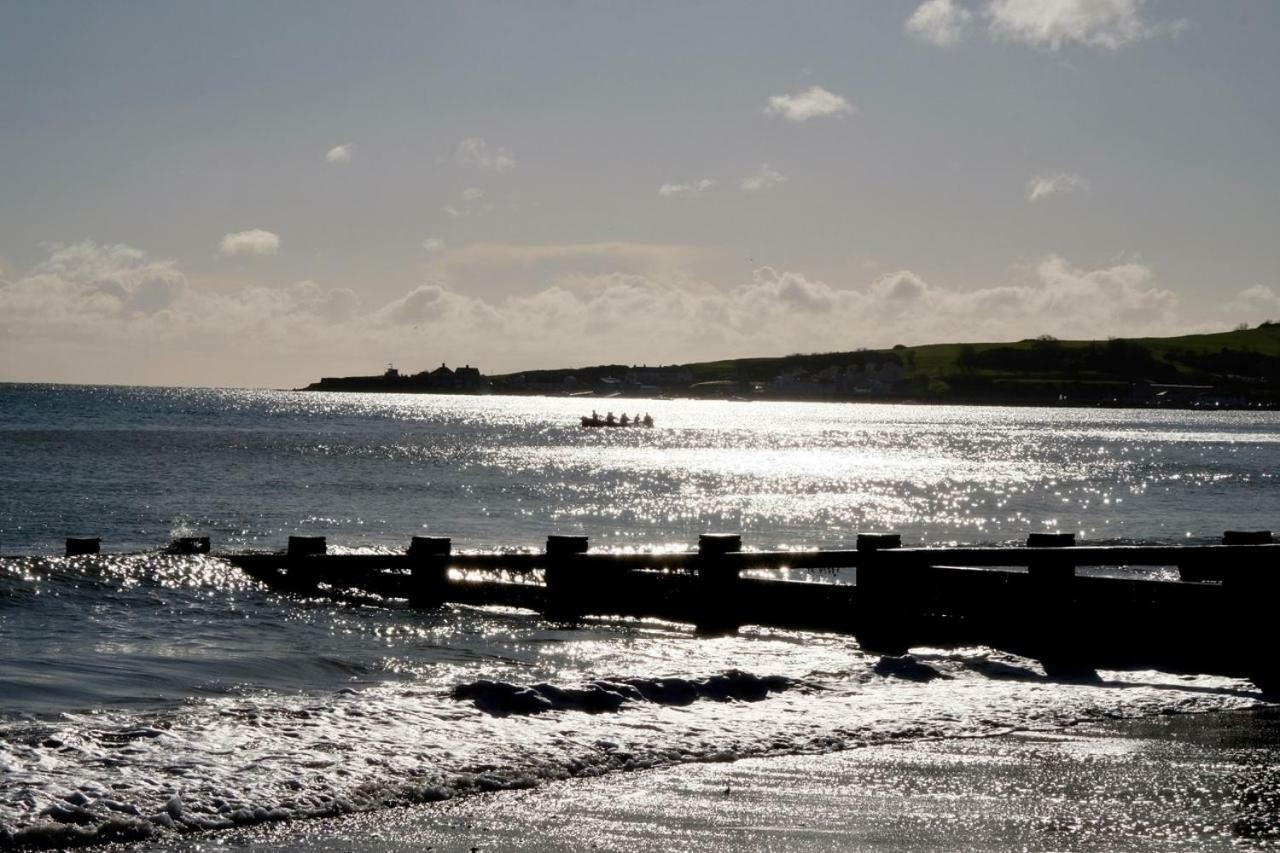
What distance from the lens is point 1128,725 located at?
39.2ft

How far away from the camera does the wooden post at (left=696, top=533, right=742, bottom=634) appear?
17609mm

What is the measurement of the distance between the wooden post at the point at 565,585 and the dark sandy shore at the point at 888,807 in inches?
340

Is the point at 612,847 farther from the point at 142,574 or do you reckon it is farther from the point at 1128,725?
the point at 142,574

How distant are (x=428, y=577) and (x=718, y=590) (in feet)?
15.2

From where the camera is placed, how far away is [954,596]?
53.8 feet

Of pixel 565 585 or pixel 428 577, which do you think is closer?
pixel 565 585

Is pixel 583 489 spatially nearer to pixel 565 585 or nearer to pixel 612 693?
pixel 565 585

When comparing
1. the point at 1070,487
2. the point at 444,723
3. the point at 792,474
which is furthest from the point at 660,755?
the point at 792,474

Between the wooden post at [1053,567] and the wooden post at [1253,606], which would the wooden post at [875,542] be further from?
the wooden post at [1253,606]

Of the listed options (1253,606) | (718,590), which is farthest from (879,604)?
(1253,606)

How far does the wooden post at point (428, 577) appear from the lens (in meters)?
19.9

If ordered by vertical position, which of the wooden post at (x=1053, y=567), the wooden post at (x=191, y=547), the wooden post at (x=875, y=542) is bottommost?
the wooden post at (x=191, y=547)

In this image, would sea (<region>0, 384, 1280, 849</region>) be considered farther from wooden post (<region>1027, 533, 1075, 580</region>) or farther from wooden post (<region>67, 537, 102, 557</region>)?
wooden post (<region>1027, 533, 1075, 580</region>)

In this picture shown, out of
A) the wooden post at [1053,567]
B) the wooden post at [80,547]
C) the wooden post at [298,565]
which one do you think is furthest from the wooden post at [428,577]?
the wooden post at [1053,567]
